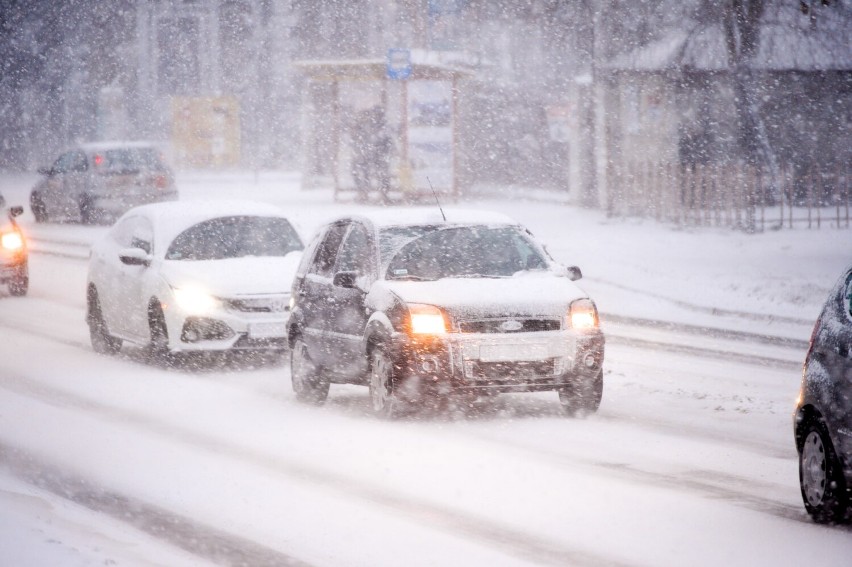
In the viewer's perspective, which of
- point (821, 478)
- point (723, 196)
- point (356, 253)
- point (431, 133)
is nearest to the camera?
point (821, 478)

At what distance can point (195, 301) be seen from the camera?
46.6 ft

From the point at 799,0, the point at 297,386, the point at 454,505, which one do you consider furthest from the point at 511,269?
the point at 799,0

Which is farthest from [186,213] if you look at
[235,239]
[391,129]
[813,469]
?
[391,129]

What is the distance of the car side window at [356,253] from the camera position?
12.0 meters

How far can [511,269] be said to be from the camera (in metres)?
11.9

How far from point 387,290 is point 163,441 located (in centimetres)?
196

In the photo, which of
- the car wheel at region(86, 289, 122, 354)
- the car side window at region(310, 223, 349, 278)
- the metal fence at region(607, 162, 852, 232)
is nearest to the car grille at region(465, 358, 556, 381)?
the car side window at region(310, 223, 349, 278)

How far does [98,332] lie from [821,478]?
974 cm

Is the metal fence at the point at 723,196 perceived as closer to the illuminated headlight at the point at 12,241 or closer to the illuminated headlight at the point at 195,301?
the illuminated headlight at the point at 12,241

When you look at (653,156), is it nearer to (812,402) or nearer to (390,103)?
(390,103)

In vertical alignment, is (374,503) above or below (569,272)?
below

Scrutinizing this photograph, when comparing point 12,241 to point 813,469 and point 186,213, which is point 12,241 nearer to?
point 186,213

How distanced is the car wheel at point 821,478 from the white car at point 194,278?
22.9ft

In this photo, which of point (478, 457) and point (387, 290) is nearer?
point (478, 457)
